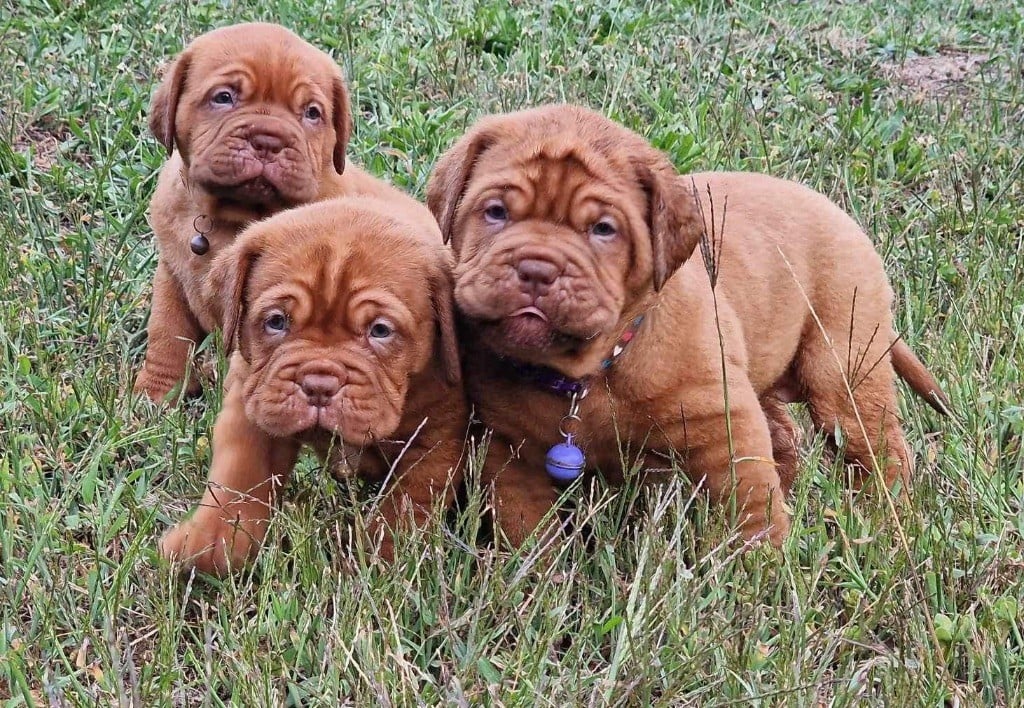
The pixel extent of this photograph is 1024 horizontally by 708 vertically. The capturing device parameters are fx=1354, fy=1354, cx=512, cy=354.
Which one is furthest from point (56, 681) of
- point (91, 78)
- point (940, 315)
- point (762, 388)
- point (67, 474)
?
point (91, 78)

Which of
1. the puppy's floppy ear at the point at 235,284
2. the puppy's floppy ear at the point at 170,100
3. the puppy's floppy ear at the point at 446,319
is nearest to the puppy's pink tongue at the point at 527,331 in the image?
the puppy's floppy ear at the point at 446,319

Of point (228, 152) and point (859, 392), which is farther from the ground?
point (228, 152)

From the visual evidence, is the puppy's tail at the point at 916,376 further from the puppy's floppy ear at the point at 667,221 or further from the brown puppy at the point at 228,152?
the brown puppy at the point at 228,152

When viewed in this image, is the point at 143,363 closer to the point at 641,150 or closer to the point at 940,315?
the point at 641,150

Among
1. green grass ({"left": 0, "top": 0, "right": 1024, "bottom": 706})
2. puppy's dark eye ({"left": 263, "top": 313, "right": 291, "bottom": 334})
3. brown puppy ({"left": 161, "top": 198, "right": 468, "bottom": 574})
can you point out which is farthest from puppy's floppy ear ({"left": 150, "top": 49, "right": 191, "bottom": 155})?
puppy's dark eye ({"left": 263, "top": 313, "right": 291, "bottom": 334})

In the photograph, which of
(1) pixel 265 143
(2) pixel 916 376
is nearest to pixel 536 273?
(1) pixel 265 143

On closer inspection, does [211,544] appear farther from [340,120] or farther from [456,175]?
[340,120]
